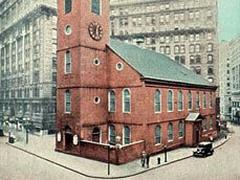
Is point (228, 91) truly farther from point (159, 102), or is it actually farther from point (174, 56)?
point (159, 102)

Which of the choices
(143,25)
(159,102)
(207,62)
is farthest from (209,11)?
(159,102)

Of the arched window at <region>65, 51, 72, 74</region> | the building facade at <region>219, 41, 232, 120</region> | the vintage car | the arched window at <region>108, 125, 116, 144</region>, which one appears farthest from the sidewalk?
the arched window at <region>108, 125, 116, 144</region>

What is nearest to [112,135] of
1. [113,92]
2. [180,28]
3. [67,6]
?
[113,92]

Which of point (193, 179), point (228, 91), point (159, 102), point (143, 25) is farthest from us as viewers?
point (159, 102)

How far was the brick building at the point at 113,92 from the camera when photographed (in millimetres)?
6809

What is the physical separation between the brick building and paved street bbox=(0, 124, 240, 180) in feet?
6.10

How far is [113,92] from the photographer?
25.3 feet

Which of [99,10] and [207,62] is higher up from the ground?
[99,10]

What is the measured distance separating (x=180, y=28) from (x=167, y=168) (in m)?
1.91

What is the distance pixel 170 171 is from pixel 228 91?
1.27m

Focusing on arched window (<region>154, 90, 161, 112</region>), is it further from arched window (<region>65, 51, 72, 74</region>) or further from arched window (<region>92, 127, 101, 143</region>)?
arched window (<region>65, 51, 72, 74</region>)

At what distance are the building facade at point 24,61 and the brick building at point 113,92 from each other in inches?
63.0

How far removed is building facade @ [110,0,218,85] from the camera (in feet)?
13.7

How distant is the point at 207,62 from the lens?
4324mm
